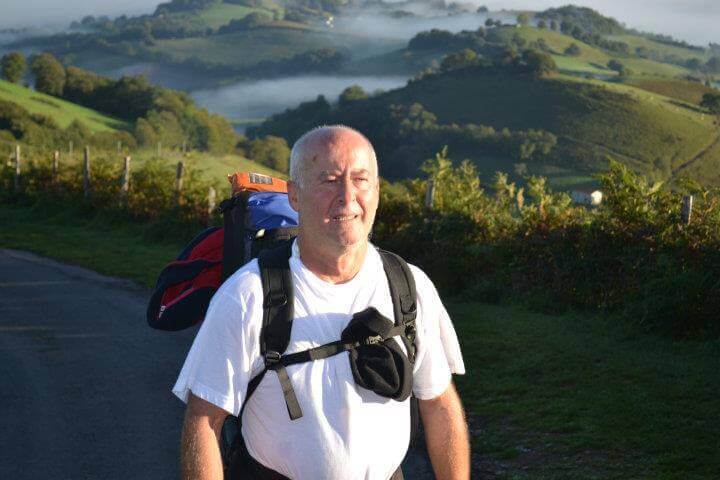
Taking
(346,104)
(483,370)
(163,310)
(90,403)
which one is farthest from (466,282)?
(346,104)

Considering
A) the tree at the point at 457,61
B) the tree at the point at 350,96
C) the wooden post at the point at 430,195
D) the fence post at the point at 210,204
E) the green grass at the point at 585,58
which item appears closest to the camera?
the wooden post at the point at 430,195

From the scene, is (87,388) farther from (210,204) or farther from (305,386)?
(210,204)

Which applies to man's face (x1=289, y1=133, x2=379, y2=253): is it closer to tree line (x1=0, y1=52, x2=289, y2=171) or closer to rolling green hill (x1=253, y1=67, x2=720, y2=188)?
rolling green hill (x1=253, y1=67, x2=720, y2=188)

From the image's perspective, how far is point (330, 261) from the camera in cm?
275

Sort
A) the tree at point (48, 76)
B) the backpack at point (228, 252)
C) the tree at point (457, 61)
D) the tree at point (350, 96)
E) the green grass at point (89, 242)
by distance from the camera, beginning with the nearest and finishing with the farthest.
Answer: the backpack at point (228, 252), the green grass at point (89, 242), the tree at point (48, 76), the tree at point (350, 96), the tree at point (457, 61)

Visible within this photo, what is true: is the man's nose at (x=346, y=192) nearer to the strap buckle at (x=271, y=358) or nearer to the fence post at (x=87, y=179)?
the strap buckle at (x=271, y=358)

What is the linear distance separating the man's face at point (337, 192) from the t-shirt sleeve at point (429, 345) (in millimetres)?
254

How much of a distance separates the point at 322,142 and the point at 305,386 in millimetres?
693

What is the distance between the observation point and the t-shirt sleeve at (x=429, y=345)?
2836 mm

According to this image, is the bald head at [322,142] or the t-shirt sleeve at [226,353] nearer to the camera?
the t-shirt sleeve at [226,353]

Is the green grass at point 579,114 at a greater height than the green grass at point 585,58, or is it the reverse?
the green grass at point 585,58

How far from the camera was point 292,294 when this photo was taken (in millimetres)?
2635

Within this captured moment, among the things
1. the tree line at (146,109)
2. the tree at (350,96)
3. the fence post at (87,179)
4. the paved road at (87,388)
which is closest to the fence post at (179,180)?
the fence post at (87,179)

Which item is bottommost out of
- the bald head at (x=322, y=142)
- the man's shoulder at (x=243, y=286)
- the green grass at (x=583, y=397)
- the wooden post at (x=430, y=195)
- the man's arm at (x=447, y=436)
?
the green grass at (x=583, y=397)
